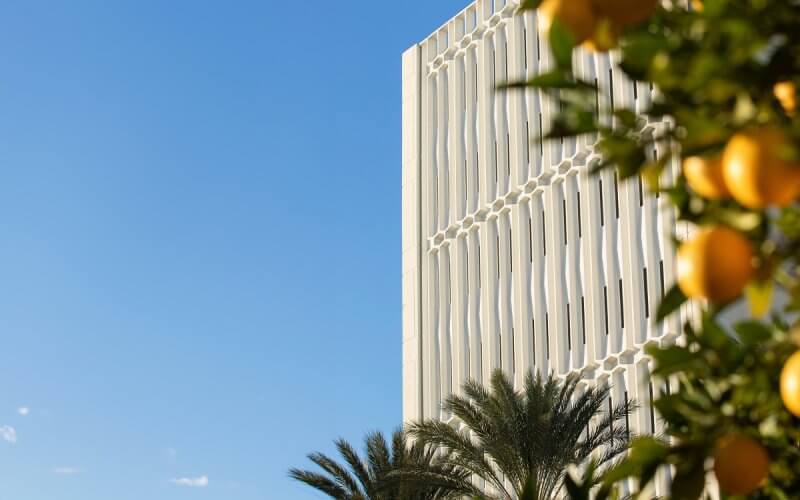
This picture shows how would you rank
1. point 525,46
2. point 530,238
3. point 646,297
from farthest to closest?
point 525,46 < point 530,238 < point 646,297

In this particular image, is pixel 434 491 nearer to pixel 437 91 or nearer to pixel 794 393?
pixel 437 91

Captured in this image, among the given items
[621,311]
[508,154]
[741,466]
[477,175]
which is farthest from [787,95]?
[477,175]

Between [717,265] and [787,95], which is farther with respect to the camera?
[787,95]

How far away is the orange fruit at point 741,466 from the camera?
1459 mm

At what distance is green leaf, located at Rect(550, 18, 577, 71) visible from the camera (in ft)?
4.53

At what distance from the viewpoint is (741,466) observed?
1.46 m

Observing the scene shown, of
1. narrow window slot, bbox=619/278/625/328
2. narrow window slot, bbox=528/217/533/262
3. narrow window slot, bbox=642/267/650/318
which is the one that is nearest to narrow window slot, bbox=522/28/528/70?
narrow window slot, bbox=528/217/533/262

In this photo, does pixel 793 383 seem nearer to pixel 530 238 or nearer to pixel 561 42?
pixel 561 42

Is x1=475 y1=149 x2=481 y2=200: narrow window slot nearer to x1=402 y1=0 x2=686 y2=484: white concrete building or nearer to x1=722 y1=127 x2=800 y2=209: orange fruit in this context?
x1=402 y1=0 x2=686 y2=484: white concrete building

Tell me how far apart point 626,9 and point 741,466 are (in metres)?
0.55

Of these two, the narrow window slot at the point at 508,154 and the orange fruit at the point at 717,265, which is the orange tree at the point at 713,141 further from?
the narrow window slot at the point at 508,154

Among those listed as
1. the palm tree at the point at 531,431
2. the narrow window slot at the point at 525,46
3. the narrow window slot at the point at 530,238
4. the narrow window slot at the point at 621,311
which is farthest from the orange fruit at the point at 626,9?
the narrow window slot at the point at 525,46

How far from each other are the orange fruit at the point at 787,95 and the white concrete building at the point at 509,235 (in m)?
24.9

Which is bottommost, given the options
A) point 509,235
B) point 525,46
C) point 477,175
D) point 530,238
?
point 530,238
